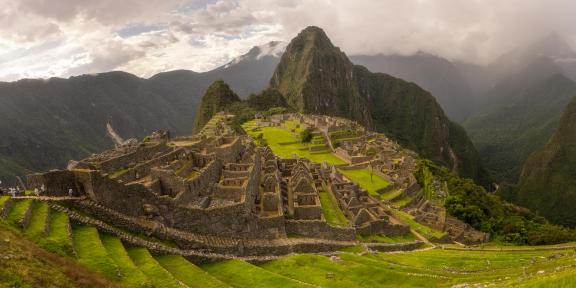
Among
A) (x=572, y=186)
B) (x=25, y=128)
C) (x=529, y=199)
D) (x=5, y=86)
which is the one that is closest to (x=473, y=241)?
(x=529, y=199)

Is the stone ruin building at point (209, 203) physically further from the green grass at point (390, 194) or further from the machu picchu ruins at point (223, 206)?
the green grass at point (390, 194)

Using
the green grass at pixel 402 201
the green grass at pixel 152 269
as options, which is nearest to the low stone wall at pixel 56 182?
the green grass at pixel 152 269

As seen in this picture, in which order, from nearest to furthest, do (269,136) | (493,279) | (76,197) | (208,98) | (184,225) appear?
1. (76,197)
2. (184,225)
3. (493,279)
4. (269,136)
5. (208,98)

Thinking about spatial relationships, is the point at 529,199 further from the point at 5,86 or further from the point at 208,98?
the point at 5,86

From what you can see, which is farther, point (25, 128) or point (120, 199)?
point (25, 128)

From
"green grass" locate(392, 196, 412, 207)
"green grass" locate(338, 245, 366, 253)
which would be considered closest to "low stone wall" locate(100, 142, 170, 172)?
"green grass" locate(338, 245, 366, 253)

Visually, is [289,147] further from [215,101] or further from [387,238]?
[215,101]
